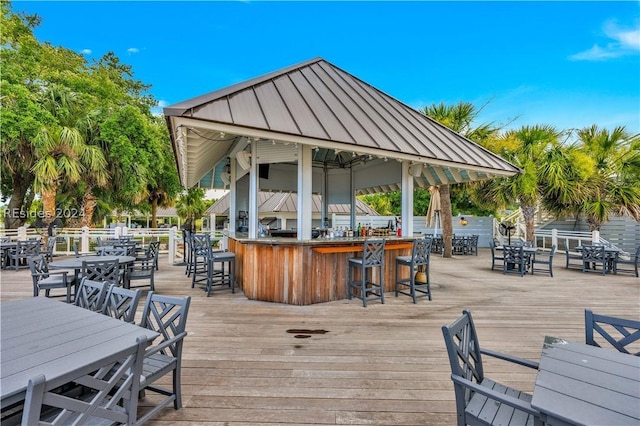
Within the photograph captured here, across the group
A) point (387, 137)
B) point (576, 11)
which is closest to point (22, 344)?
point (387, 137)

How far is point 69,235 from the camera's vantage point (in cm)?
1131

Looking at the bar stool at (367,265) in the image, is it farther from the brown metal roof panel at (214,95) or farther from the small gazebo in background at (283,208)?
the small gazebo in background at (283,208)

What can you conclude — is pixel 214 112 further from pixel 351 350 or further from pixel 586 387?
pixel 586 387

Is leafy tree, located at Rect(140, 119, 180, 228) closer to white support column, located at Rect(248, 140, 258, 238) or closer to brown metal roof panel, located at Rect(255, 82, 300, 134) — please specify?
white support column, located at Rect(248, 140, 258, 238)

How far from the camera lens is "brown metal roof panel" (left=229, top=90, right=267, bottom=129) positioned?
4.22 meters

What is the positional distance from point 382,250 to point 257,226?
2308 millimetres

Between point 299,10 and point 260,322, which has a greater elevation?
point 299,10

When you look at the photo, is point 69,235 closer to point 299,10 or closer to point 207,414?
point 299,10

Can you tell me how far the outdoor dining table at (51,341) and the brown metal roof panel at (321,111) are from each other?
3637mm

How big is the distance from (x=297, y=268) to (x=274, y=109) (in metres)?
2.65

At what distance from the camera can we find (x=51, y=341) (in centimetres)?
170

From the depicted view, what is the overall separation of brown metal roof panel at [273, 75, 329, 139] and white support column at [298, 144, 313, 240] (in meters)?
0.43

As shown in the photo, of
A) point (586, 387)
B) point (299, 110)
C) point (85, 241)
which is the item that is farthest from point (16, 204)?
point (586, 387)

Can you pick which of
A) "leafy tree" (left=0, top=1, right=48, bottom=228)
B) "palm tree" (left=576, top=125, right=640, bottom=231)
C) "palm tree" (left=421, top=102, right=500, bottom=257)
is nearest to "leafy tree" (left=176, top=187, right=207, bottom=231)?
"leafy tree" (left=0, top=1, right=48, bottom=228)
